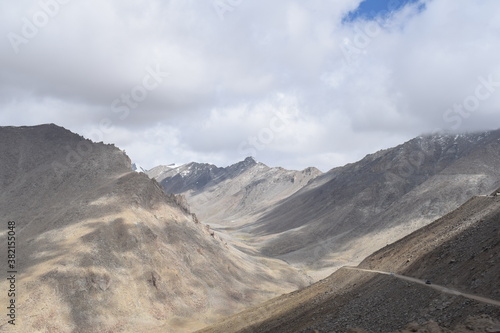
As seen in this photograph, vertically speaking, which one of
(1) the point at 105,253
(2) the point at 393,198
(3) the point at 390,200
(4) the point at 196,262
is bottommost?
(4) the point at 196,262

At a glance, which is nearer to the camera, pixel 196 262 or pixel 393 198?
pixel 196 262

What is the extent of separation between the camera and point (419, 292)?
31.1 m

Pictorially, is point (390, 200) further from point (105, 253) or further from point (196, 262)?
point (105, 253)

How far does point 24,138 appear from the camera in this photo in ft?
351

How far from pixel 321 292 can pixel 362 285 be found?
7069 mm

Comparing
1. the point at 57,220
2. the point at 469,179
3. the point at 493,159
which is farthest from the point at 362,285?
the point at 493,159

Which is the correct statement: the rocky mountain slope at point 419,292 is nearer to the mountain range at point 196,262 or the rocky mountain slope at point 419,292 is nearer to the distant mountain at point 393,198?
the mountain range at point 196,262

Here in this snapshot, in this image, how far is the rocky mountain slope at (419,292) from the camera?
81.1 feet

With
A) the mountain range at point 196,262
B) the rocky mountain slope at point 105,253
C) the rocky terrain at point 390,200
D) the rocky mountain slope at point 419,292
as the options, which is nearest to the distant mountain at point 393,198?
the rocky terrain at point 390,200

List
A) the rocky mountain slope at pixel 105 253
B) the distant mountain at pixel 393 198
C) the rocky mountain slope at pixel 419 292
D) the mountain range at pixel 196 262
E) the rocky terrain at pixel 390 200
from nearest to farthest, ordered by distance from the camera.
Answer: the rocky mountain slope at pixel 419 292 → the mountain range at pixel 196 262 → the rocky mountain slope at pixel 105 253 → the rocky terrain at pixel 390 200 → the distant mountain at pixel 393 198

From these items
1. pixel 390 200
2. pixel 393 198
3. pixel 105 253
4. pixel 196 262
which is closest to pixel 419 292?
pixel 105 253

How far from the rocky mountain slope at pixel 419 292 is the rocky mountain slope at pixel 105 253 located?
52.6 ft

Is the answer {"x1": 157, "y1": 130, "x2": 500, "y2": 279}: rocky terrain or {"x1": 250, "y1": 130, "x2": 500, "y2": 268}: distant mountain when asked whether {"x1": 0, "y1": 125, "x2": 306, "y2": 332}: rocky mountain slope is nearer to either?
{"x1": 157, "y1": 130, "x2": 500, "y2": 279}: rocky terrain

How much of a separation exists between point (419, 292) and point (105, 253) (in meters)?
50.0
